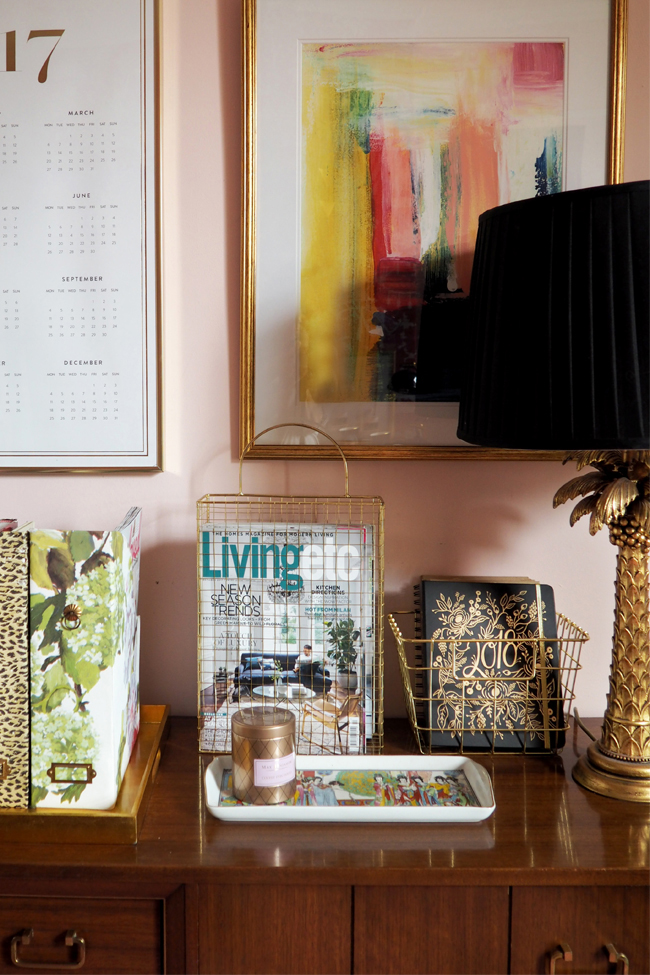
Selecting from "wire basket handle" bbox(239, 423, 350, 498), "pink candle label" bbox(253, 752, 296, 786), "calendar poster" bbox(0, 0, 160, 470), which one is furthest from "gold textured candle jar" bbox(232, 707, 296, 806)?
"calendar poster" bbox(0, 0, 160, 470)

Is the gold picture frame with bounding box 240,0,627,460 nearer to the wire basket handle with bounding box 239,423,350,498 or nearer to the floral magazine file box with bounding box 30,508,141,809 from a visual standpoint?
the wire basket handle with bounding box 239,423,350,498

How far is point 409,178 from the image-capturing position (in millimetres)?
1053

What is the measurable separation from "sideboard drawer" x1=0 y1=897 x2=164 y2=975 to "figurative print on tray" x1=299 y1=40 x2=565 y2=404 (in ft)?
2.50

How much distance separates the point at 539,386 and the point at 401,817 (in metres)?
0.52

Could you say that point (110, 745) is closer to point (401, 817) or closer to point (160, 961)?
point (160, 961)

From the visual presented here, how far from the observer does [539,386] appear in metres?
0.77

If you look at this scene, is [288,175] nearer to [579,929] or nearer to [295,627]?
[295,627]

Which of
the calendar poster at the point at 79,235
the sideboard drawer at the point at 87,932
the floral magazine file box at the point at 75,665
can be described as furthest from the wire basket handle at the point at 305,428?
the sideboard drawer at the point at 87,932

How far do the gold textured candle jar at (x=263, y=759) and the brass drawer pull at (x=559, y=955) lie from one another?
0.33 metres

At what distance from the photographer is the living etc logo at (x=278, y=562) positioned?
3.26 ft

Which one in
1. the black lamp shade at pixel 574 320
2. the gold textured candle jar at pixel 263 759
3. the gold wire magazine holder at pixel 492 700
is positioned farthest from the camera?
the gold wire magazine holder at pixel 492 700

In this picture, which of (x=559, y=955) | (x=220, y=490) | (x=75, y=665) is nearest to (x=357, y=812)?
(x=559, y=955)

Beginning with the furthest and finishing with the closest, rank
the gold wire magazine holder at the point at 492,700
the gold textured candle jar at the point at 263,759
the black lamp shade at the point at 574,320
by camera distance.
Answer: the gold wire magazine holder at the point at 492,700 < the gold textured candle jar at the point at 263,759 < the black lamp shade at the point at 574,320

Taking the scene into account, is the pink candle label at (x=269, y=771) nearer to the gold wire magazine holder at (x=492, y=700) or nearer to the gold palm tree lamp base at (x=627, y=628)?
the gold wire magazine holder at (x=492, y=700)
